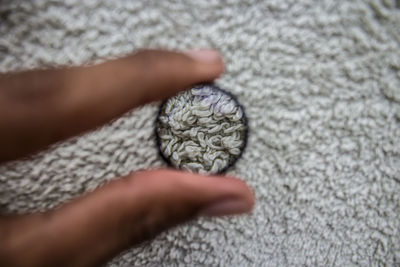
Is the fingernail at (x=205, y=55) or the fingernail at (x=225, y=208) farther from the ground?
the fingernail at (x=205, y=55)

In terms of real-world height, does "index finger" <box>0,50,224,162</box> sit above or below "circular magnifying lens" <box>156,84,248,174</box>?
above

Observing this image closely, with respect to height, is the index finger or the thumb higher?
the index finger

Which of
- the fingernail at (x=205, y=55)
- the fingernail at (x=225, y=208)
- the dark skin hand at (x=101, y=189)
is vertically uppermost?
the fingernail at (x=205, y=55)

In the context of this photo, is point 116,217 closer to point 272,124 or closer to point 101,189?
point 101,189

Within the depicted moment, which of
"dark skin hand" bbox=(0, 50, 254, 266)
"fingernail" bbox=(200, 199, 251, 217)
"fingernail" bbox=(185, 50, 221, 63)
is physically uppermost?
"fingernail" bbox=(185, 50, 221, 63)

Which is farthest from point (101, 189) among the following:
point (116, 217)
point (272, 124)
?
point (272, 124)
